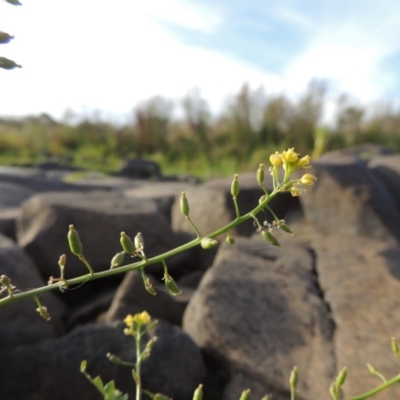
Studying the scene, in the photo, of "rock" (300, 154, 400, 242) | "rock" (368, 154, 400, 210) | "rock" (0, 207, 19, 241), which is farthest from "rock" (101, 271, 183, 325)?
"rock" (368, 154, 400, 210)

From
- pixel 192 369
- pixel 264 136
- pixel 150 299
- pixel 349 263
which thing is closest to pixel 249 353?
pixel 192 369

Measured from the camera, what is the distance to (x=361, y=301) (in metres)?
4.03

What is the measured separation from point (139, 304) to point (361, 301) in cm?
130

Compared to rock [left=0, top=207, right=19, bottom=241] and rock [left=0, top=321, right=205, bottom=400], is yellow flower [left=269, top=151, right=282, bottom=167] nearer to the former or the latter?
rock [left=0, top=321, right=205, bottom=400]

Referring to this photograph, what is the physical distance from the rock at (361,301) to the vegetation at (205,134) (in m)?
11.0

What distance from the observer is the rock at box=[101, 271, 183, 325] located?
13.7 feet

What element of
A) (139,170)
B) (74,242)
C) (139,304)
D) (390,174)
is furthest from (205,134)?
(74,242)

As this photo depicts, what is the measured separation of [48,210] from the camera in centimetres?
525

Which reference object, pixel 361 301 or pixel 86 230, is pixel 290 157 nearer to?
pixel 361 301

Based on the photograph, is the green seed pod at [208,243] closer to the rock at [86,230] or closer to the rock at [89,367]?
the rock at [89,367]

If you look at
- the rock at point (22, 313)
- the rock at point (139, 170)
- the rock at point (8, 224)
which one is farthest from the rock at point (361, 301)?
the rock at point (139, 170)

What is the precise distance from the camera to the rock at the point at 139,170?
13586 millimetres

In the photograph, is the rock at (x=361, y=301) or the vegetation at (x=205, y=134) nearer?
the rock at (x=361, y=301)

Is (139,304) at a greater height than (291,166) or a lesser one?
lesser
